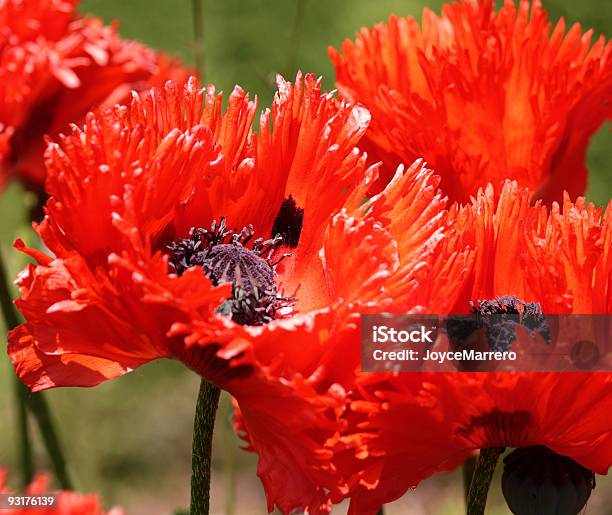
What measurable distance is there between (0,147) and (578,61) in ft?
1.56

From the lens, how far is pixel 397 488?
23.5 inches

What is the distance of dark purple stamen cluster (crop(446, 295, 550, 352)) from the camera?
59cm

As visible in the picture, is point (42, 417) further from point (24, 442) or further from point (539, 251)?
point (539, 251)

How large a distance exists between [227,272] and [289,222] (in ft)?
0.25

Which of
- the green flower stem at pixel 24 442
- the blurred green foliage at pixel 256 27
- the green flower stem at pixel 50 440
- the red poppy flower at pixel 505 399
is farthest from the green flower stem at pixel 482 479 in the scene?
the blurred green foliage at pixel 256 27

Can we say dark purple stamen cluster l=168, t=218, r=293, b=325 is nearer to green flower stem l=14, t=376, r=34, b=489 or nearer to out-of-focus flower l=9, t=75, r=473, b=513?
out-of-focus flower l=9, t=75, r=473, b=513

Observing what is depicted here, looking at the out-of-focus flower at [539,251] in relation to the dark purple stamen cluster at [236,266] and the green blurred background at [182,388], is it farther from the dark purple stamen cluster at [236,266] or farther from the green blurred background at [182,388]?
the green blurred background at [182,388]

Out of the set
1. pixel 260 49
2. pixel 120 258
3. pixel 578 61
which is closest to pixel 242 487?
pixel 260 49

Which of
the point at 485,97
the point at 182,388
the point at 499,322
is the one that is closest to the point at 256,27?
the point at 182,388

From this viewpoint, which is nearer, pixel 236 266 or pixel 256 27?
pixel 236 266

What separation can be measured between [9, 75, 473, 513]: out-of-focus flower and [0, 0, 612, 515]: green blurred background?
104 cm

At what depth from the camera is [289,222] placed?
74 centimetres

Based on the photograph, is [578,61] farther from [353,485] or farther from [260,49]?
[260,49]

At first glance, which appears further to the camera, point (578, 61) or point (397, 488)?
point (578, 61)
